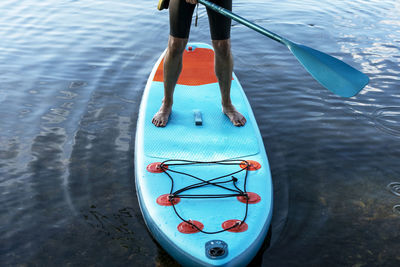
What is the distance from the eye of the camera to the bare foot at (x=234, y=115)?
3.47 m

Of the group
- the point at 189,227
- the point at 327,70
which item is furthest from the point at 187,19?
the point at 189,227

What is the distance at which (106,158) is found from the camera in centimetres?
359

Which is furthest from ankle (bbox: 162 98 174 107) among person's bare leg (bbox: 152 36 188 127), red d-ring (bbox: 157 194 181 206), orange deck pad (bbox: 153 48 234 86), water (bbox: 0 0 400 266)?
red d-ring (bbox: 157 194 181 206)

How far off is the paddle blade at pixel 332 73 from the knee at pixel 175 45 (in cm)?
88

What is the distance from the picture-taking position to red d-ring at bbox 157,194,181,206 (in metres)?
2.61

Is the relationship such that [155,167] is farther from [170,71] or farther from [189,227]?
[170,71]

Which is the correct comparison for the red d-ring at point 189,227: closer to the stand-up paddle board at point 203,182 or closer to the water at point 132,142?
the stand-up paddle board at point 203,182

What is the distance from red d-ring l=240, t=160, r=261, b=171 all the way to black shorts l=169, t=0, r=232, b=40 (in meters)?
1.07

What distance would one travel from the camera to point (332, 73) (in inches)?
116

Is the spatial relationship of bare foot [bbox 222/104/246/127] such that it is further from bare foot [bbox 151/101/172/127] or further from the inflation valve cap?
the inflation valve cap

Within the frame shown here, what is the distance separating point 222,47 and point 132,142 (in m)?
1.27

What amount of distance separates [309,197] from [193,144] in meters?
1.02

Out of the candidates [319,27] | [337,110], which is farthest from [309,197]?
[319,27]

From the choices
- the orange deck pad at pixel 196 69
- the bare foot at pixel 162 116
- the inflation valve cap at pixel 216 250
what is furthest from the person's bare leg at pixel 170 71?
the inflation valve cap at pixel 216 250
